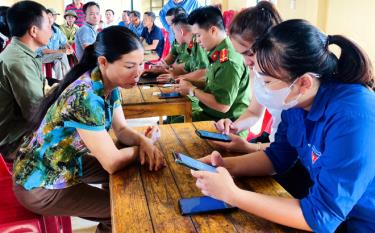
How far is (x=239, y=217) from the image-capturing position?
920 mm

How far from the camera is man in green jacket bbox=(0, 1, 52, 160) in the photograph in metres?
1.83

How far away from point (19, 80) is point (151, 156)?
101 cm

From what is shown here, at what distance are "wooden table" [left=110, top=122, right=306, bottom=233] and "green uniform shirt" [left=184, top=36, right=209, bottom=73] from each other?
1.70 metres

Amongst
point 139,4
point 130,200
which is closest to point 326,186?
point 130,200

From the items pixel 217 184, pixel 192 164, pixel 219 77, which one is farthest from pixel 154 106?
pixel 217 184

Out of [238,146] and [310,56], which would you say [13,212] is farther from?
[310,56]

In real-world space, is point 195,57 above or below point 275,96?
below

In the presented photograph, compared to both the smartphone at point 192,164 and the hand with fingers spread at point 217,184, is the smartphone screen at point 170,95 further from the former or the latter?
the hand with fingers spread at point 217,184

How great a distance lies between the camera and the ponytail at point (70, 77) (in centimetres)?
142

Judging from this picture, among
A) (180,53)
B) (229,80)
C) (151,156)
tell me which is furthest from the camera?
(180,53)

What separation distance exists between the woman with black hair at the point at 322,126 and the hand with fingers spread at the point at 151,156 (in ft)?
0.96

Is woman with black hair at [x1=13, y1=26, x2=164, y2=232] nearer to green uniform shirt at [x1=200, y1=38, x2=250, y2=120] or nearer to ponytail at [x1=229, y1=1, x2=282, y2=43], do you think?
ponytail at [x1=229, y1=1, x2=282, y2=43]

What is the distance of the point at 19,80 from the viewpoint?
1824mm

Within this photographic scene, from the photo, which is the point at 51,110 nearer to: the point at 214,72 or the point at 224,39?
the point at 214,72
